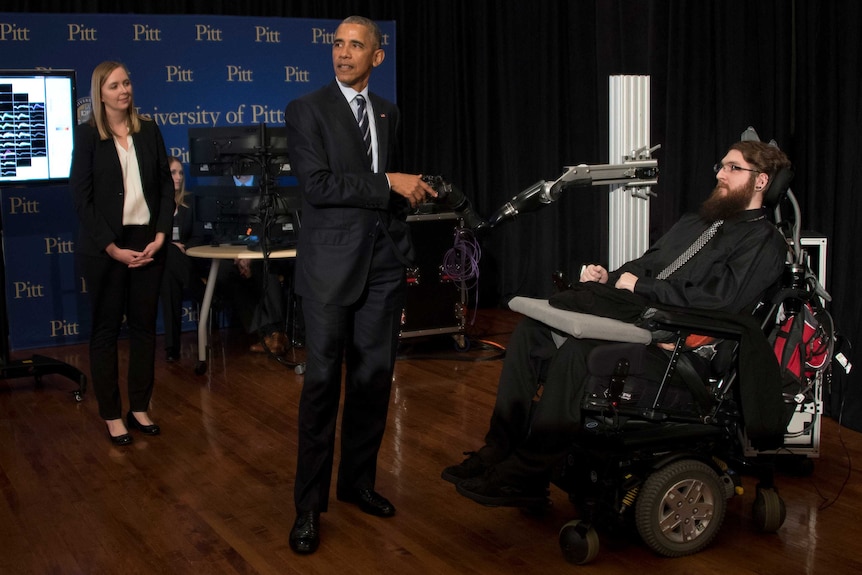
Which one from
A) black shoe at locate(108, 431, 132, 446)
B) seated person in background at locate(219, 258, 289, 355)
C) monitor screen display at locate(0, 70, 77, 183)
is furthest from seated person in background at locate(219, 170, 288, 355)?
black shoe at locate(108, 431, 132, 446)

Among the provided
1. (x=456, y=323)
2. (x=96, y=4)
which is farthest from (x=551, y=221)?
(x=96, y=4)

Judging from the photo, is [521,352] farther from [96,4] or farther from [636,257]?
[96,4]

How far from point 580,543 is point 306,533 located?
831 mm

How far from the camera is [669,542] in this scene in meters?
2.98

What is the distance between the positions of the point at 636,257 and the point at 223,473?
1.74m

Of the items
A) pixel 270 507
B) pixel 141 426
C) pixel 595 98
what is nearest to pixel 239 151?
pixel 141 426

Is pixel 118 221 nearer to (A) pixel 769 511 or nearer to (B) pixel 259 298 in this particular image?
(B) pixel 259 298

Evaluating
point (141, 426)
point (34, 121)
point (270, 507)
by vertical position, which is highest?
point (34, 121)

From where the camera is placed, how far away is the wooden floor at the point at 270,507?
9.88 feet

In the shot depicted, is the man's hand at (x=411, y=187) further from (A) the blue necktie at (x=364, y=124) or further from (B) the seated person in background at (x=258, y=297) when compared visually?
(B) the seated person in background at (x=258, y=297)

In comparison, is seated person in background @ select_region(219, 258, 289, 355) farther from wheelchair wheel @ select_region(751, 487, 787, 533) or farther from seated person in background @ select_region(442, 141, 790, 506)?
wheelchair wheel @ select_region(751, 487, 787, 533)

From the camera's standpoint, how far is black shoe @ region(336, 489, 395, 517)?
335 cm

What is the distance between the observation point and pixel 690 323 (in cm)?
293

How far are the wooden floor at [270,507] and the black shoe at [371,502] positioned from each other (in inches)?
1.2
